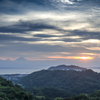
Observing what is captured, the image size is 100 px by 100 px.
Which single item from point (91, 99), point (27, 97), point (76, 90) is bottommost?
point (76, 90)

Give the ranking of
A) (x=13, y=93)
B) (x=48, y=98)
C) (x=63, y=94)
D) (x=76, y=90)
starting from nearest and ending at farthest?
(x=13, y=93), (x=48, y=98), (x=63, y=94), (x=76, y=90)

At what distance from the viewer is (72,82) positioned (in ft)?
344

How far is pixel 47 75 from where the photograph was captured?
135750 mm

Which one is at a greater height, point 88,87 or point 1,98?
point 1,98

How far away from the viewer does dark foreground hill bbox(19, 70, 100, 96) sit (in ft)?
288

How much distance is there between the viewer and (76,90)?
86.2m

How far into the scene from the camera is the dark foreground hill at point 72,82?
8787cm

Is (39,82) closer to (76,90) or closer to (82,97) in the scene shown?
(76,90)

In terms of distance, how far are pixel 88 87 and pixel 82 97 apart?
55.4 m

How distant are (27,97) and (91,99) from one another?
647 inches

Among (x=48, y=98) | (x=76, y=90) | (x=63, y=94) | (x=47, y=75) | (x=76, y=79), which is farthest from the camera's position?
(x=47, y=75)

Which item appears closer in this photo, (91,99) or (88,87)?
(91,99)

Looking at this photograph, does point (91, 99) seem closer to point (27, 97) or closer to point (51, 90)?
point (27, 97)

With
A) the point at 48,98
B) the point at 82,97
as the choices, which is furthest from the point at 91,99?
the point at 48,98
